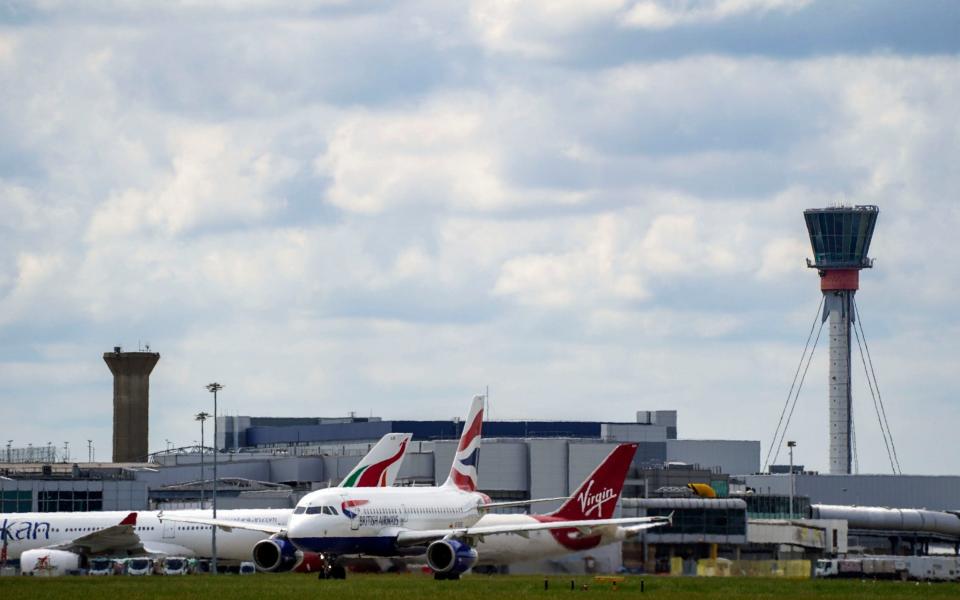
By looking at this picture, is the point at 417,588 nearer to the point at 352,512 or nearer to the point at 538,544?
the point at 352,512

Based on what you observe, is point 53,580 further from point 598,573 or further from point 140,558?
point 598,573

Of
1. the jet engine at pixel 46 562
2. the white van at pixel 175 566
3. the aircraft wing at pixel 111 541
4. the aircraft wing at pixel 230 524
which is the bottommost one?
the white van at pixel 175 566

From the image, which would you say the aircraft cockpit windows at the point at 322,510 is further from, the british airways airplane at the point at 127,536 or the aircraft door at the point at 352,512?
the british airways airplane at the point at 127,536

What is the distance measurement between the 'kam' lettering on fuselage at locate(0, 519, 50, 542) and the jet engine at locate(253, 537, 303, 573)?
2554cm

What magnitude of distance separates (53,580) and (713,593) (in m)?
34.7

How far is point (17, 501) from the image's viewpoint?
150000 mm

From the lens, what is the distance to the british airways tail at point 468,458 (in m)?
105

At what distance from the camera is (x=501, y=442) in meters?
171

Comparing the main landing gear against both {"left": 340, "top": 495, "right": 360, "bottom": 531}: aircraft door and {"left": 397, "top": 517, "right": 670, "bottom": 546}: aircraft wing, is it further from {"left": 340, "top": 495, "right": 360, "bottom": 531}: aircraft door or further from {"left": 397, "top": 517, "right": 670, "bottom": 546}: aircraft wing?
{"left": 397, "top": 517, "right": 670, "bottom": 546}: aircraft wing

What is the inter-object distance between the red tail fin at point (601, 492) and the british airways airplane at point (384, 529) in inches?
48.7

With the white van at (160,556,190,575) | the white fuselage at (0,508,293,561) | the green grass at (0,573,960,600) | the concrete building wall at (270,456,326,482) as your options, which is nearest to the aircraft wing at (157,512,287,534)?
the white van at (160,556,190,575)

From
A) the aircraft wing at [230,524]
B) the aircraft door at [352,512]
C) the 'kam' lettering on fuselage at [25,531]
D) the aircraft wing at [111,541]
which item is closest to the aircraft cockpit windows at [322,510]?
the aircraft door at [352,512]

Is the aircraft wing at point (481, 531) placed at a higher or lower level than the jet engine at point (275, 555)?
higher

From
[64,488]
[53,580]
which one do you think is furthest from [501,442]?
[53,580]
